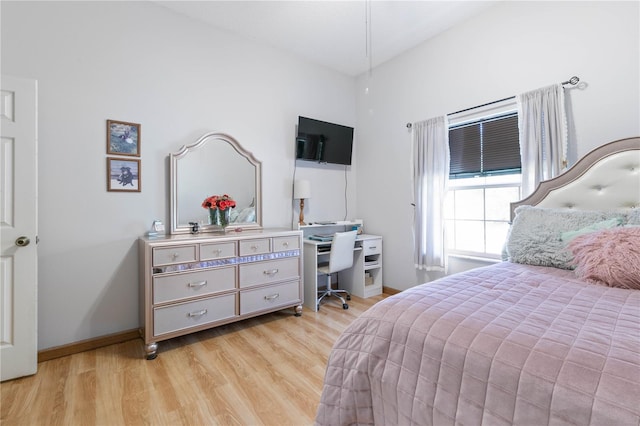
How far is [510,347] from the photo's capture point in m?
0.81

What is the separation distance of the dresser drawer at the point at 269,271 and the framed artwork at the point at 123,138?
4.58 ft

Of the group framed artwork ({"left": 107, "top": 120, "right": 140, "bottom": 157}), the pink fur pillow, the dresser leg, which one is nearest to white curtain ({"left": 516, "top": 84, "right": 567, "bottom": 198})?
the pink fur pillow

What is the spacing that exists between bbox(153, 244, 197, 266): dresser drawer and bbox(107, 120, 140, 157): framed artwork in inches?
37.1

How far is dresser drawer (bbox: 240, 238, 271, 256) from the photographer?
8.57ft

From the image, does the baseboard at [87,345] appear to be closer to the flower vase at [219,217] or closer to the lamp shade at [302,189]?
the flower vase at [219,217]

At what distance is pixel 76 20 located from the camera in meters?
2.28

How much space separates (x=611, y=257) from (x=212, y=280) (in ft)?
8.44

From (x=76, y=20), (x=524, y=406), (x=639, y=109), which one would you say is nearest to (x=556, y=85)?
(x=639, y=109)

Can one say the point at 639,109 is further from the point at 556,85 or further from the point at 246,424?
the point at 246,424

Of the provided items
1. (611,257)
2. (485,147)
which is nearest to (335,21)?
(485,147)

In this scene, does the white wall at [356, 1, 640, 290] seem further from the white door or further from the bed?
the white door

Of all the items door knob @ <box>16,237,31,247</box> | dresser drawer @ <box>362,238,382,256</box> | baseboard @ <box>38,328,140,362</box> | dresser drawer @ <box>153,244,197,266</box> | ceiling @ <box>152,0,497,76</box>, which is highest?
ceiling @ <box>152,0,497,76</box>

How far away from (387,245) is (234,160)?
213 cm

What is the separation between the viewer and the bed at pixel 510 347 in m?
0.69
